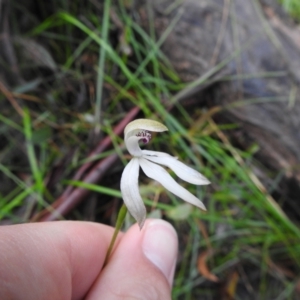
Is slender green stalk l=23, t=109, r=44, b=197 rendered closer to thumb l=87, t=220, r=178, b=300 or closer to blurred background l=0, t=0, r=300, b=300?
blurred background l=0, t=0, r=300, b=300

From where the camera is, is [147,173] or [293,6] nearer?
[147,173]

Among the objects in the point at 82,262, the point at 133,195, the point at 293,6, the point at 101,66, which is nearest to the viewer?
the point at 133,195

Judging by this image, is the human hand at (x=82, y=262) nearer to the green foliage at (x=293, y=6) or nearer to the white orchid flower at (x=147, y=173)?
the white orchid flower at (x=147, y=173)

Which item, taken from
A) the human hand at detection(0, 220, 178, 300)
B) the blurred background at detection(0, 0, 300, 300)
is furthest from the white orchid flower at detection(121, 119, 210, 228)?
the blurred background at detection(0, 0, 300, 300)

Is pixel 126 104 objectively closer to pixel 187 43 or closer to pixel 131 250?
pixel 187 43

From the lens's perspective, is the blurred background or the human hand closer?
the human hand

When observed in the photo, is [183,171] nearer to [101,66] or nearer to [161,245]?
[161,245]

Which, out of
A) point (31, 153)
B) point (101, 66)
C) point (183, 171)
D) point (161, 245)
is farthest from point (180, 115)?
Answer: point (183, 171)
